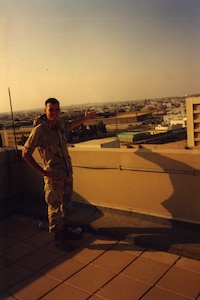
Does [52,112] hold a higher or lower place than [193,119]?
higher

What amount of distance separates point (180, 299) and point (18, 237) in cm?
182

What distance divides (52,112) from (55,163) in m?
0.45

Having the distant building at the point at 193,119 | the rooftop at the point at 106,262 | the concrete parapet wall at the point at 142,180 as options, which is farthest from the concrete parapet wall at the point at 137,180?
the distant building at the point at 193,119

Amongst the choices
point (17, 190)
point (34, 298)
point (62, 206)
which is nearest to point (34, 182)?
point (17, 190)

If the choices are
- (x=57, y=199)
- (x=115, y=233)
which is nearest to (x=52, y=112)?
(x=57, y=199)

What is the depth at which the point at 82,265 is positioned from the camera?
2541 millimetres

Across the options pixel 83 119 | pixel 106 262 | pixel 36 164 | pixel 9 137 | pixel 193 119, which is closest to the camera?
pixel 106 262

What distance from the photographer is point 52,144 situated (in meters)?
2.80

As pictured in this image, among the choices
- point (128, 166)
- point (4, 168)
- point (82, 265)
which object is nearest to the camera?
point (82, 265)

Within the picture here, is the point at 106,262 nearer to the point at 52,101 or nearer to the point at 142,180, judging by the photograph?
the point at 142,180

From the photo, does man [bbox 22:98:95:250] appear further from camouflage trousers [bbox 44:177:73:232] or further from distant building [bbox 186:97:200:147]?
distant building [bbox 186:97:200:147]

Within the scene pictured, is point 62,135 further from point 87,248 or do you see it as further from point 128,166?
point 87,248

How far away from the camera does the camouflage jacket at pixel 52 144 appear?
2.74 metres

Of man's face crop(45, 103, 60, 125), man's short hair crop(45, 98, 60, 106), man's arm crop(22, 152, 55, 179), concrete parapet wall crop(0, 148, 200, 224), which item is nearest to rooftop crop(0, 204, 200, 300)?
concrete parapet wall crop(0, 148, 200, 224)
